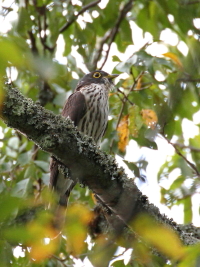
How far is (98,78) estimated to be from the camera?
5.85 m

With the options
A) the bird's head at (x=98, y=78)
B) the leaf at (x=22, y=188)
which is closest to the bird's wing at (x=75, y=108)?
the bird's head at (x=98, y=78)

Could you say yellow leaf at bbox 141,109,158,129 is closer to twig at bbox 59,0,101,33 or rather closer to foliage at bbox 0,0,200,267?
foliage at bbox 0,0,200,267

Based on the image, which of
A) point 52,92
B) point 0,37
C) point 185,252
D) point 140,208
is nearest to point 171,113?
point 185,252

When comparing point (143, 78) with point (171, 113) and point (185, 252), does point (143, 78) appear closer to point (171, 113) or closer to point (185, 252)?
point (171, 113)

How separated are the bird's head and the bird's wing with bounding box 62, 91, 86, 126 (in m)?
0.54

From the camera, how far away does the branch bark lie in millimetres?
2789

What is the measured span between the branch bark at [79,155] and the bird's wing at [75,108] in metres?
1.85

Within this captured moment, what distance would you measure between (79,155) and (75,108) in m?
2.14

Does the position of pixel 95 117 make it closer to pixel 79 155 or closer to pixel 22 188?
pixel 22 188

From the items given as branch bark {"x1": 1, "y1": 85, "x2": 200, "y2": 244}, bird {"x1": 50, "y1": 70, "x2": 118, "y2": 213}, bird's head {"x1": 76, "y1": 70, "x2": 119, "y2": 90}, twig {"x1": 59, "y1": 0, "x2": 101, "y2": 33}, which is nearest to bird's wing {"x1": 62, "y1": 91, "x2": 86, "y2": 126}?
bird {"x1": 50, "y1": 70, "x2": 118, "y2": 213}

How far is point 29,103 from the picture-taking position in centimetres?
282

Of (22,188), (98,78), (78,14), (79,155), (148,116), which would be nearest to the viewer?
(79,155)

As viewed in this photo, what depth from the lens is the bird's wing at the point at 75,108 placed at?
4961 mm

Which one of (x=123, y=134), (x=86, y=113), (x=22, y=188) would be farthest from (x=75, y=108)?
(x=22, y=188)
